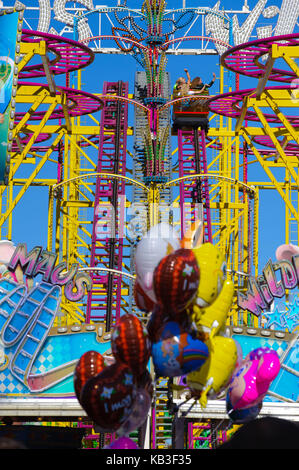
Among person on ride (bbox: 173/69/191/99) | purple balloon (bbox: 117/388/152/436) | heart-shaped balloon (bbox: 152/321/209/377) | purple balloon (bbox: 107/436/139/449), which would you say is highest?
person on ride (bbox: 173/69/191/99)

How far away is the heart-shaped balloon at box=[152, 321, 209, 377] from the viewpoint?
7.47 metres

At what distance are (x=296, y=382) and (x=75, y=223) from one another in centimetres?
1032

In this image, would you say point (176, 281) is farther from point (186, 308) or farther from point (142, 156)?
point (142, 156)

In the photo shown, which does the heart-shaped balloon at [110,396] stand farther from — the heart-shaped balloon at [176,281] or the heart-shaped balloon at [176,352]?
the heart-shaped balloon at [176,281]

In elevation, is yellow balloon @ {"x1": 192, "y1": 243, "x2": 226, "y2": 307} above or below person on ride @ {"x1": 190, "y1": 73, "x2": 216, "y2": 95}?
below

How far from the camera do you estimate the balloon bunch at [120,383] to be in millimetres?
7121

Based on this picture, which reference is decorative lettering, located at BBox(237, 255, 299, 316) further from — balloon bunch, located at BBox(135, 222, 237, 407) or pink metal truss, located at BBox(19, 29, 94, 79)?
pink metal truss, located at BBox(19, 29, 94, 79)

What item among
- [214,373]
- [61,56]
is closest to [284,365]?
[214,373]

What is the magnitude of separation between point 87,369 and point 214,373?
1.20 m

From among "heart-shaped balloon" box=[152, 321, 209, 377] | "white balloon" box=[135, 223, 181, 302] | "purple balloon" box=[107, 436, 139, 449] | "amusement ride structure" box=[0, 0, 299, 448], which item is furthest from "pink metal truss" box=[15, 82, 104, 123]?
"purple balloon" box=[107, 436, 139, 449]

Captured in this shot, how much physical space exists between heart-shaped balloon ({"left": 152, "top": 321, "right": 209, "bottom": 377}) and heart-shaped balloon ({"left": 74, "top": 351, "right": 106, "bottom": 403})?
508 mm

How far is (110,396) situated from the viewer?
7094 millimetres

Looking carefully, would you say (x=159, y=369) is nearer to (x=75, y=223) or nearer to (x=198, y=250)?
(x=198, y=250)
